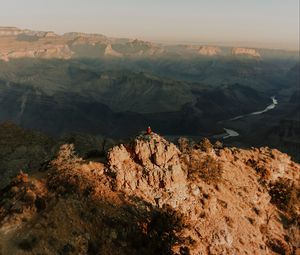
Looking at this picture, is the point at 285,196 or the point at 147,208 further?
the point at 285,196

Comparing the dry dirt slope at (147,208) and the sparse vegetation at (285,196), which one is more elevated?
the dry dirt slope at (147,208)

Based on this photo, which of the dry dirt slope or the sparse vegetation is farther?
the sparse vegetation

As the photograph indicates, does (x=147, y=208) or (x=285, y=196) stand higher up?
(x=147, y=208)

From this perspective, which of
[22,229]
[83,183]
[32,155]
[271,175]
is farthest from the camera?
Answer: [32,155]

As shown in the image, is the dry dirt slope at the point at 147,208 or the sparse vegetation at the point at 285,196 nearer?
the dry dirt slope at the point at 147,208

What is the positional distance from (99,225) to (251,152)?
3285cm

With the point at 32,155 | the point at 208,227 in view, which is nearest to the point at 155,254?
the point at 208,227

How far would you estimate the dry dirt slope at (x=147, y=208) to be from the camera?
33.7m

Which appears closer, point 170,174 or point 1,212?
point 1,212

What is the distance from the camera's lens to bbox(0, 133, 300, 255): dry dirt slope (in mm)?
33719

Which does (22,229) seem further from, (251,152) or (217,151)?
(251,152)

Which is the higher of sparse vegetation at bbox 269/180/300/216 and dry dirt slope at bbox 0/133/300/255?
dry dirt slope at bbox 0/133/300/255

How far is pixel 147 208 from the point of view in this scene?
38969 millimetres

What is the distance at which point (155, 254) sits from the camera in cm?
3453
